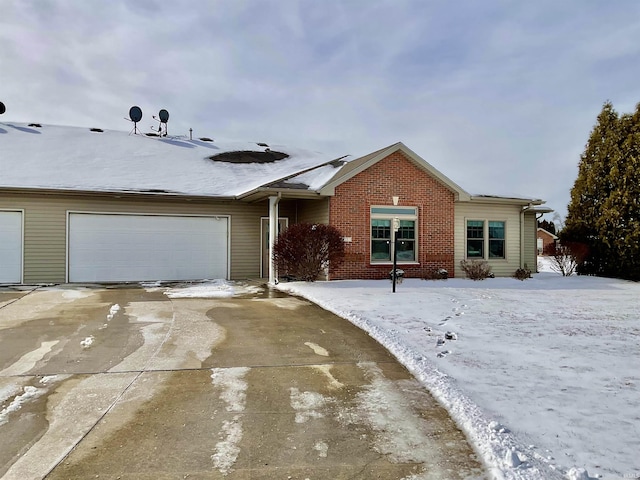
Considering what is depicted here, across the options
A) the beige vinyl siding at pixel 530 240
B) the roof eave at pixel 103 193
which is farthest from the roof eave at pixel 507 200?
the roof eave at pixel 103 193

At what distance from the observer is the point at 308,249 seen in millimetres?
12547

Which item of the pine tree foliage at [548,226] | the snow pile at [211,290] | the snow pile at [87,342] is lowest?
the snow pile at [87,342]

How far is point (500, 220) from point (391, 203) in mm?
4788

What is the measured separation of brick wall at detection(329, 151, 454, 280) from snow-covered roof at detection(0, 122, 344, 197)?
1173mm

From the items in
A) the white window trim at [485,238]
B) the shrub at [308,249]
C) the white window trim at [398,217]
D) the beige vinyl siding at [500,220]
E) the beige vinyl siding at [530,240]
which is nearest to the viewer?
the shrub at [308,249]

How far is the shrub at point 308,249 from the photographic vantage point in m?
12.5

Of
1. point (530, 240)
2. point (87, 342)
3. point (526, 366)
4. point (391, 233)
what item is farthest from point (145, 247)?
point (530, 240)

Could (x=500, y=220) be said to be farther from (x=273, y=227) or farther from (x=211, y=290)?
(x=211, y=290)

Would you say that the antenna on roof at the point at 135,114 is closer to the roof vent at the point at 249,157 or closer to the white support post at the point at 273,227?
the roof vent at the point at 249,157

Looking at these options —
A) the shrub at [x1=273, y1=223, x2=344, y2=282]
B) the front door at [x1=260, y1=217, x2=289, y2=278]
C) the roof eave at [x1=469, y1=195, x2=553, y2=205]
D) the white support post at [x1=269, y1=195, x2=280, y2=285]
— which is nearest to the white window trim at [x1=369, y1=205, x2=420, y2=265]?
the shrub at [x1=273, y1=223, x2=344, y2=282]

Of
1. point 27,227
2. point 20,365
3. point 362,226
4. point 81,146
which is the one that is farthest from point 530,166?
point 20,365

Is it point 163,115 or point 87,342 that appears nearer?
point 87,342

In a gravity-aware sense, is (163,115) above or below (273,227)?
above

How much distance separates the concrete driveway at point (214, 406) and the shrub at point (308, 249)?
4776 mm
